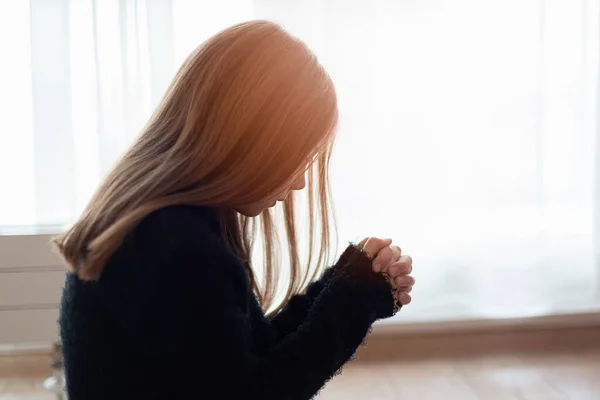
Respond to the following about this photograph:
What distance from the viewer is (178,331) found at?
73 cm

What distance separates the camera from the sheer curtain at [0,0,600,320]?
1.96 meters

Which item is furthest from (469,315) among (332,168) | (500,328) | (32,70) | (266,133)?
(266,133)

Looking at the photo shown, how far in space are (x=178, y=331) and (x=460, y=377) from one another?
149 centimetres

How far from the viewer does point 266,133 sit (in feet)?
2.61

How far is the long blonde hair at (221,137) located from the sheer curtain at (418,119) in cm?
118

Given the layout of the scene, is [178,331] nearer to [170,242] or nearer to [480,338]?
[170,242]

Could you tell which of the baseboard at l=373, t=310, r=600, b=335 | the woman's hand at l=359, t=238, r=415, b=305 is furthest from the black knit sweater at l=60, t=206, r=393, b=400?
the baseboard at l=373, t=310, r=600, b=335

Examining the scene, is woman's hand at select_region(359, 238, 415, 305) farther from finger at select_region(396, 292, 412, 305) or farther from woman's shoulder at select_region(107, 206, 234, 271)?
woman's shoulder at select_region(107, 206, 234, 271)

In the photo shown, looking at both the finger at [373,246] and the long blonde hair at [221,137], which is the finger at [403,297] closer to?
the finger at [373,246]

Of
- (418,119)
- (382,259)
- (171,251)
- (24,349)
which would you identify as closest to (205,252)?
(171,251)

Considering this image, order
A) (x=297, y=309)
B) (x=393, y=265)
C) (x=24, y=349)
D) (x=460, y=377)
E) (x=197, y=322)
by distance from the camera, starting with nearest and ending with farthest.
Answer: (x=197, y=322) < (x=393, y=265) < (x=297, y=309) < (x=460, y=377) < (x=24, y=349)

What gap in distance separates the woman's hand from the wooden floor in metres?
1.09

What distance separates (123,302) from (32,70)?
1.38 metres

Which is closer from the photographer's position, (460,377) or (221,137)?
(221,137)
